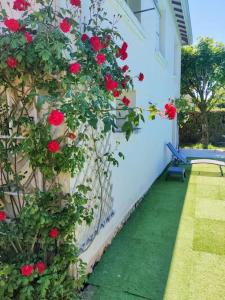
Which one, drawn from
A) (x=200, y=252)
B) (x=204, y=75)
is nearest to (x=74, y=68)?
(x=200, y=252)

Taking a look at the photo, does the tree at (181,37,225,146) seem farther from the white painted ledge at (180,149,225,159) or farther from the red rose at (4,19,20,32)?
the red rose at (4,19,20,32)

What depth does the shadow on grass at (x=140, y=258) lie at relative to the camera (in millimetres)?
3586

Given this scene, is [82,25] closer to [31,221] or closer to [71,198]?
[71,198]

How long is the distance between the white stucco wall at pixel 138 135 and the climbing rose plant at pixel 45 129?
0.92m

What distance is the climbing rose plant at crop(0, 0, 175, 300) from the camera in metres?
2.66

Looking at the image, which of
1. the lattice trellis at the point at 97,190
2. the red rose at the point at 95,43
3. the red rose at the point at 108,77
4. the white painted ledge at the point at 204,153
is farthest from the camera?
the white painted ledge at the point at 204,153

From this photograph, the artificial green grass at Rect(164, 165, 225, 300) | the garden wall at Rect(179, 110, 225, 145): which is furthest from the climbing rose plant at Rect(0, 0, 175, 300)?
the garden wall at Rect(179, 110, 225, 145)

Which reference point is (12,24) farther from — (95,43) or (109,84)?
(109,84)

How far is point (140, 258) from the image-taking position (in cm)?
435

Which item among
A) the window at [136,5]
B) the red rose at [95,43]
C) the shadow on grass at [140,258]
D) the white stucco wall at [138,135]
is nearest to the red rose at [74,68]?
the red rose at [95,43]

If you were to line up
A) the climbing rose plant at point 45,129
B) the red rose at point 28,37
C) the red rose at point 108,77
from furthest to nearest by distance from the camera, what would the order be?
the red rose at point 108,77, the climbing rose plant at point 45,129, the red rose at point 28,37

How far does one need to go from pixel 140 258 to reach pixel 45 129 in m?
2.74

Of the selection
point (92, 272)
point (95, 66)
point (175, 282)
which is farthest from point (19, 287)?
point (95, 66)

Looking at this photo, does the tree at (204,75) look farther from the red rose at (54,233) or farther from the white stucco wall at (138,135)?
the red rose at (54,233)
